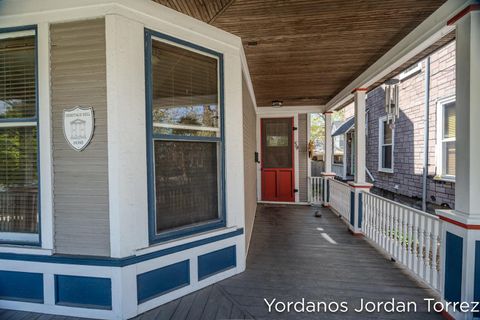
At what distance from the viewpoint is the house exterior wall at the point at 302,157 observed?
6426 mm

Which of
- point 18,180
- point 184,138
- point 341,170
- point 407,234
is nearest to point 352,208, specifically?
point 407,234


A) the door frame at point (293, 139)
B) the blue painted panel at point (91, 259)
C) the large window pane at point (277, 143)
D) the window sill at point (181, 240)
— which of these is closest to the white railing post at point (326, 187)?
the door frame at point (293, 139)

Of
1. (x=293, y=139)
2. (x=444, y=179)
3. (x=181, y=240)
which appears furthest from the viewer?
(x=293, y=139)

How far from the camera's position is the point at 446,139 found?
420 cm

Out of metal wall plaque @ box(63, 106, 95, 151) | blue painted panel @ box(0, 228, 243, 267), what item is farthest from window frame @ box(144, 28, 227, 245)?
metal wall plaque @ box(63, 106, 95, 151)

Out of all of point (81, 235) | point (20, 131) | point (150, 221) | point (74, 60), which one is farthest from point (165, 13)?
point (81, 235)

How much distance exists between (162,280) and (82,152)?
4.35ft

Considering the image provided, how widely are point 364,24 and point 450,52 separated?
2.83 meters

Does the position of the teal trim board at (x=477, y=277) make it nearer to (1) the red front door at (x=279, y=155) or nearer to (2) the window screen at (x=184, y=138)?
(2) the window screen at (x=184, y=138)

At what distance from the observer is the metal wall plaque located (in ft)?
6.59

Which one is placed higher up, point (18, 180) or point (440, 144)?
point (440, 144)

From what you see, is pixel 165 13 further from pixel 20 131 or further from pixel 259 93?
pixel 259 93

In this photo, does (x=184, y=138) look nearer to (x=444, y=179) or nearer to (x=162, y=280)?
(x=162, y=280)

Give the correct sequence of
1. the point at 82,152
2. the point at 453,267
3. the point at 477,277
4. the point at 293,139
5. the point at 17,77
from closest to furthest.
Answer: the point at 477,277 < the point at 453,267 < the point at 82,152 < the point at 17,77 < the point at 293,139
